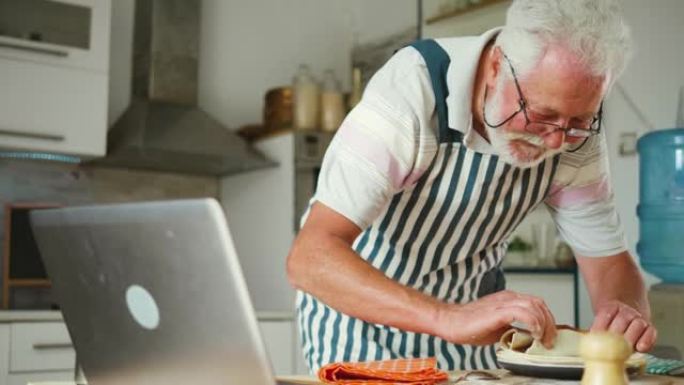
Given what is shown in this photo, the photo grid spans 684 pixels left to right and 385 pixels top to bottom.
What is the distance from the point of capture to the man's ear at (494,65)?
3.88ft

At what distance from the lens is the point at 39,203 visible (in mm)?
2980

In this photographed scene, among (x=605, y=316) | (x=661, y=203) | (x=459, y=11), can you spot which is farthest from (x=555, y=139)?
(x=459, y=11)

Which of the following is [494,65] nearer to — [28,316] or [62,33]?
[28,316]

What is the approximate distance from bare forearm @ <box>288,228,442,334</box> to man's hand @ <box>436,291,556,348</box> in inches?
0.9

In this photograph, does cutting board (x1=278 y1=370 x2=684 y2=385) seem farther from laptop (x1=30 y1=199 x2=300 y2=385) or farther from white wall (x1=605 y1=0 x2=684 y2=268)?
white wall (x1=605 y1=0 x2=684 y2=268)

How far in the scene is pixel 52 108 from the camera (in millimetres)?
2764

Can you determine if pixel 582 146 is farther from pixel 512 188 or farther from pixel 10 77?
pixel 10 77

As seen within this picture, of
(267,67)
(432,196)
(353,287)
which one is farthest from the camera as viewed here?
(267,67)

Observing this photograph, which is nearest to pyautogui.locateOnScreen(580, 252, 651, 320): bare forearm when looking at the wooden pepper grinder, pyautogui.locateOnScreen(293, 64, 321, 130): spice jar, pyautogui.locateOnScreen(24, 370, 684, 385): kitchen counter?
pyautogui.locateOnScreen(24, 370, 684, 385): kitchen counter

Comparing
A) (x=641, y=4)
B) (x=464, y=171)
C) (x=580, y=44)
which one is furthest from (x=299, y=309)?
(x=641, y=4)

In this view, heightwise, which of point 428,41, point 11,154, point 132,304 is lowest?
point 11,154

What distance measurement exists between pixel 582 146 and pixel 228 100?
2.36 meters

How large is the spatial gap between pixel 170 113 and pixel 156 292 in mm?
2494

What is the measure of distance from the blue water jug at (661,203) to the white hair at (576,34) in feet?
5.51
